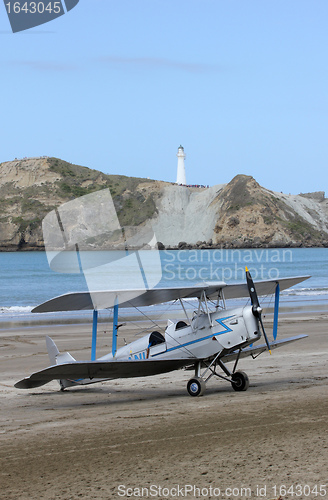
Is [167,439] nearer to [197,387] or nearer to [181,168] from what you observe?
[197,387]

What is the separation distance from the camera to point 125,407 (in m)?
9.77

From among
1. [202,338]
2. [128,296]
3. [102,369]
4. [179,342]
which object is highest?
[128,296]

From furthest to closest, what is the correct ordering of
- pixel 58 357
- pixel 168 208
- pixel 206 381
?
pixel 168 208, pixel 58 357, pixel 206 381

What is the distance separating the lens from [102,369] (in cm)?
991

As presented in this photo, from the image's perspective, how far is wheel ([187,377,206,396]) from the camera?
10305 millimetres

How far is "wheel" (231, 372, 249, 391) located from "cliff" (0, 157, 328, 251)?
12558 centimetres

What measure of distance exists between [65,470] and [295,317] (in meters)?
19.8

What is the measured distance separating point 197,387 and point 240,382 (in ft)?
2.96

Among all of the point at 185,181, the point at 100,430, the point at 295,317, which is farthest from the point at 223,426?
the point at 185,181

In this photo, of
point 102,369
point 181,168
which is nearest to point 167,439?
point 102,369

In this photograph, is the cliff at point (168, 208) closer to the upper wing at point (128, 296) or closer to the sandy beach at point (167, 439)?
the upper wing at point (128, 296)

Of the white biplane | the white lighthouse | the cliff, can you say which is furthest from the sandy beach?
the white lighthouse

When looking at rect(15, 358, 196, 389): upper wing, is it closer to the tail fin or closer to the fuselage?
the fuselage

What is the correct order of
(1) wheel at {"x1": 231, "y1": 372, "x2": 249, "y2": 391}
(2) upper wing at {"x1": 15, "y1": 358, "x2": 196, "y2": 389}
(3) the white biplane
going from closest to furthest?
(2) upper wing at {"x1": 15, "y1": 358, "x2": 196, "y2": 389}
(3) the white biplane
(1) wheel at {"x1": 231, "y1": 372, "x2": 249, "y2": 391}
